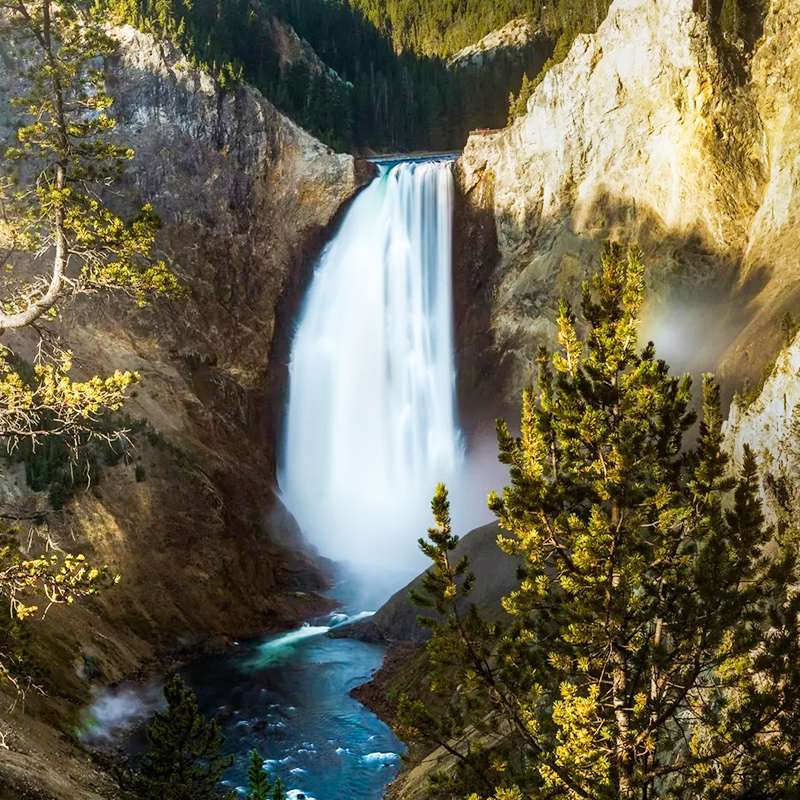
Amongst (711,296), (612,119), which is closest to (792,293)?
(711,296)

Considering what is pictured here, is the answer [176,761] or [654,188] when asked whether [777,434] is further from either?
[654,188]

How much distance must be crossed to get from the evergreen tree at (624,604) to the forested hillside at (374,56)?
50170 millimetres

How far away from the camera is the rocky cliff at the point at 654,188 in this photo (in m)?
37.0

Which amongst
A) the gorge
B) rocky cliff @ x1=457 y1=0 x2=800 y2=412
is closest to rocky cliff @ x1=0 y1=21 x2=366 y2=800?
the gorge

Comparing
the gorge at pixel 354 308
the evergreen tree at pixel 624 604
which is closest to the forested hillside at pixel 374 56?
the gorge at pixel 354 308

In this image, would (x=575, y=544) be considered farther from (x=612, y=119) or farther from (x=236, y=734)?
(x=612, y=119)

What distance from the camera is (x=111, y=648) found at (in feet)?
91.8

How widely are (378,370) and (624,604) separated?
46.9 meters

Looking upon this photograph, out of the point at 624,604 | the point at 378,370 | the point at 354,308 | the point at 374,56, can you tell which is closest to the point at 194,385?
the point at 378,370

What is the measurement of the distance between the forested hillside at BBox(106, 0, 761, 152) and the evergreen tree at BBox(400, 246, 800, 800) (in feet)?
165

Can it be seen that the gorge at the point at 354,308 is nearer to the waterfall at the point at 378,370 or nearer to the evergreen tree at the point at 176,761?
the waterfall at the point at 378,370

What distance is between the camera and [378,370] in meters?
54.8

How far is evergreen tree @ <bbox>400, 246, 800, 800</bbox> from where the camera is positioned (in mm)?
7930

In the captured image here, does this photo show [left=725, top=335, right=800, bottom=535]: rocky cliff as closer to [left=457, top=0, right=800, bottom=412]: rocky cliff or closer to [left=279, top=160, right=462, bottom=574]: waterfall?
[left=457, top=0, right=800, bottom=412]: rocky cliff
